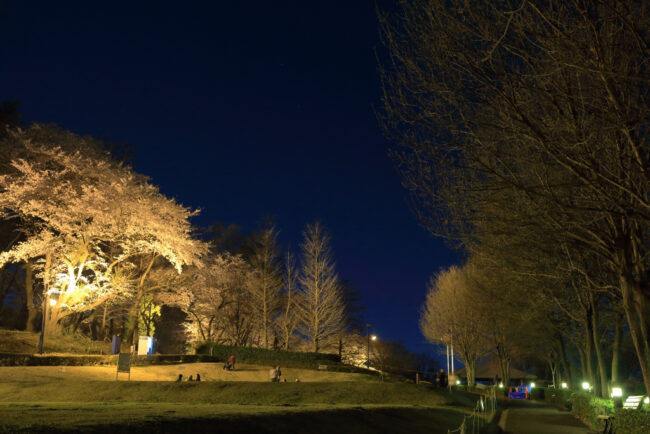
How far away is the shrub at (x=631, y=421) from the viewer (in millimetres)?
13305

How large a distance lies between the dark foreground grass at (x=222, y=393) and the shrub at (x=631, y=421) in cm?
998

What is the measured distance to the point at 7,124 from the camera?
117 feet

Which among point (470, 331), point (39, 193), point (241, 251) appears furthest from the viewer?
point (241, 251)

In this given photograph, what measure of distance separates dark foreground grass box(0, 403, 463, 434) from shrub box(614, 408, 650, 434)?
519 centimetres

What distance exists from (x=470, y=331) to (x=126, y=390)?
35.8m

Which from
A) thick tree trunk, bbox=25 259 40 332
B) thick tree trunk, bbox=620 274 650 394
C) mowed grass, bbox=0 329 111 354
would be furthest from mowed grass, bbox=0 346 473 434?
thick tree trunk, bbox=25 259 40 332

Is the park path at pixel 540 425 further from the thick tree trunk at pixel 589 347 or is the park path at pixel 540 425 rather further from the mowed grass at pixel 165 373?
the mowed grass at pixel 165 373

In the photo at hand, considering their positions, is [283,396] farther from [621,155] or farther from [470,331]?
[470,331]

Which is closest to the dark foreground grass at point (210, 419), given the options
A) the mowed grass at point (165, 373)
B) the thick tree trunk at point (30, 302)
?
the mowed grass at point (165, 373)

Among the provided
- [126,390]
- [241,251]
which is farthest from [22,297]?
[126,390]

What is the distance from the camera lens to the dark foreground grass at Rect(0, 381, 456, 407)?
762 inches

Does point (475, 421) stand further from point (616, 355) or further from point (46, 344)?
point (46, 344)

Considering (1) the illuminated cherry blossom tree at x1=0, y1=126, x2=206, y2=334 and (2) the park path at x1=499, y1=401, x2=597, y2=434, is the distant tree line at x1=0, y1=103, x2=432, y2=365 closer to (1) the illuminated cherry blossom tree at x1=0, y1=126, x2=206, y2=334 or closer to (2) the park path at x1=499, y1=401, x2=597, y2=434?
(1) the illuminated cherry blossom tree at x1=0, y1=126, x2=206, y2=334

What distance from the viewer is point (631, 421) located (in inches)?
560
